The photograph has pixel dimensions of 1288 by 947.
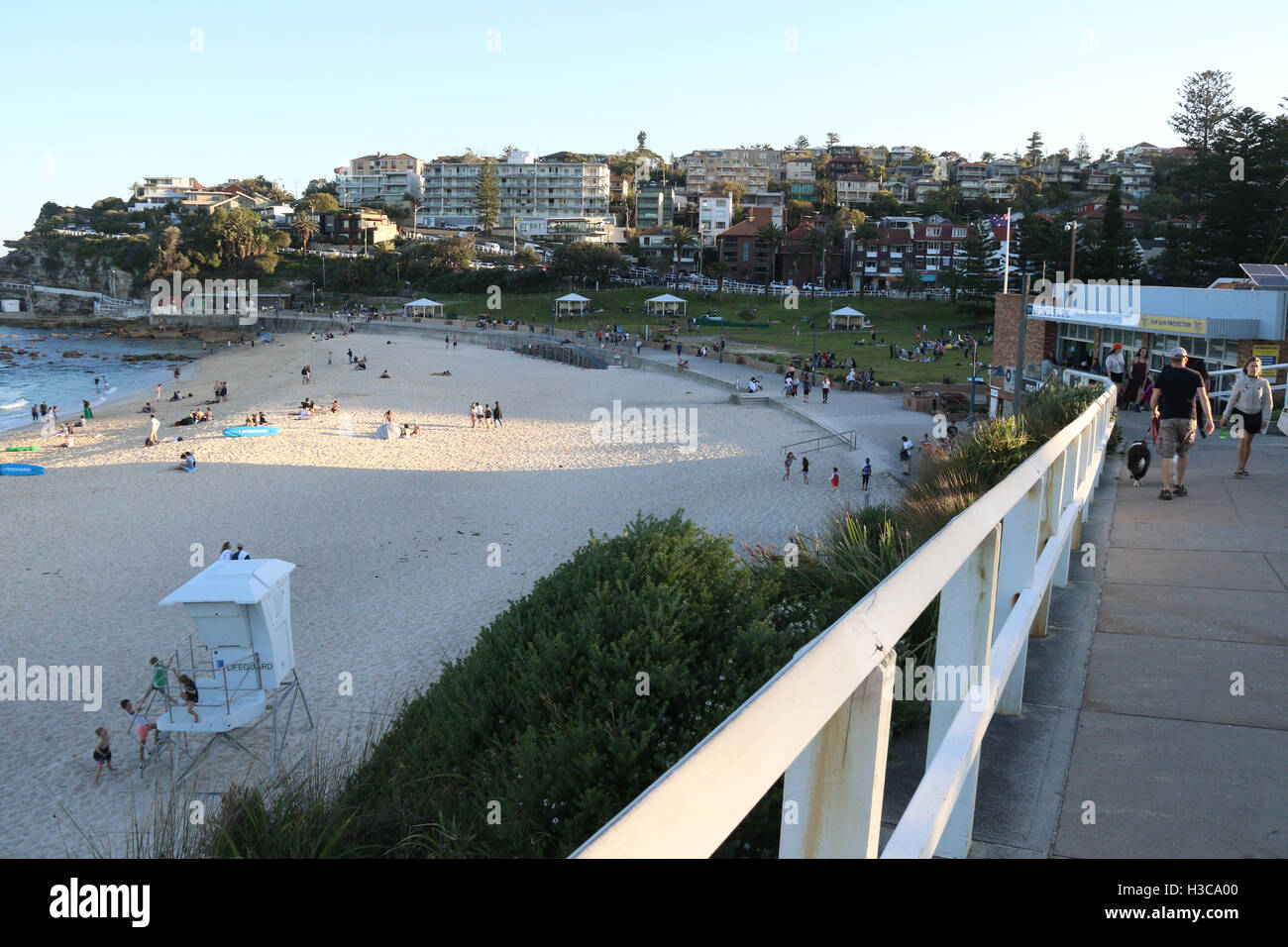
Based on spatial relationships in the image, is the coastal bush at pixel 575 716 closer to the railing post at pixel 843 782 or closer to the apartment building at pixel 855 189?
the railing post at pixel 843 782

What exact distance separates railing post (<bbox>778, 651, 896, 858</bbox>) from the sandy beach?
6.06 m

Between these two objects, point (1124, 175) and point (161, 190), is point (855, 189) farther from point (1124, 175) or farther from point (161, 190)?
point (161, 190)

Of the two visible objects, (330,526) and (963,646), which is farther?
(330,526)

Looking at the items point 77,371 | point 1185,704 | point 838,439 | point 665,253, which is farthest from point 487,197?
point 1185,704

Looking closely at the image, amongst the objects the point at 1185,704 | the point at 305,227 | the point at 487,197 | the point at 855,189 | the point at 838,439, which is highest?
the point at 855,189

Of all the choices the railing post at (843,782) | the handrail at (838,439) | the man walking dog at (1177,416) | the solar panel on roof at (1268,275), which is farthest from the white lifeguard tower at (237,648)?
the solar panel on roof at (1268,275)

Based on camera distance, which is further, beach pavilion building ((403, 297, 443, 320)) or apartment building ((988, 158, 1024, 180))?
apartment building ((988, 158, 1024, 180))

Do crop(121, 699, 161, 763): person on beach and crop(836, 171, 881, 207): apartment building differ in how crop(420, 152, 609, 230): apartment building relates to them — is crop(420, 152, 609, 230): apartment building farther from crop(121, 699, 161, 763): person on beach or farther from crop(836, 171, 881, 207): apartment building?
crop(121, 699, 161, 763): person on beach

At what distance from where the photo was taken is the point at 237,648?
36.8 ft

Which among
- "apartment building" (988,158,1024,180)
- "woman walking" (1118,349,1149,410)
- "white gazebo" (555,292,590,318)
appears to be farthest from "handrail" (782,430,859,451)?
"apartment building" (988,158,1024,180)

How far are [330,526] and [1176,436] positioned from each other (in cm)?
1685

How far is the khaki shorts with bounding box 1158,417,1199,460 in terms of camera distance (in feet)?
23.0
